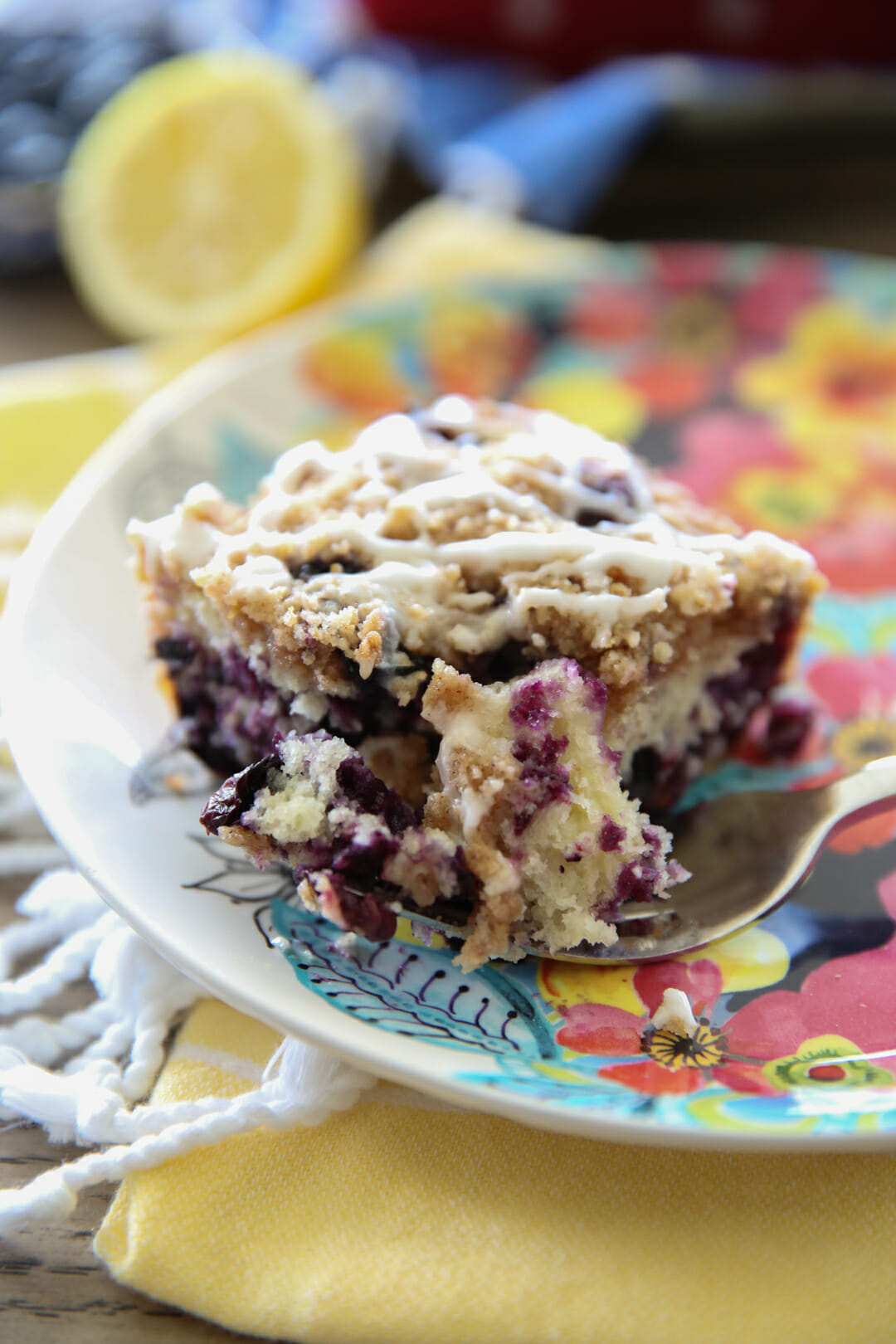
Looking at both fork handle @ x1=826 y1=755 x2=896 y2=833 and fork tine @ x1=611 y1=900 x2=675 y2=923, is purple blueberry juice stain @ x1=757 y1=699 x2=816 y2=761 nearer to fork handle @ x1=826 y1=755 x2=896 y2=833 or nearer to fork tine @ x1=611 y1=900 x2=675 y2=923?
fork handle @ x1=826 y1=755 x2=896 y2=833

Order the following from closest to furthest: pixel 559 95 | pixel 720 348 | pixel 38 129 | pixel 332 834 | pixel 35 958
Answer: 1. pixel 332 834
2. pixel 35 958
3. pixel 720 348
4. pixel 38 129
5. pixel 559 95

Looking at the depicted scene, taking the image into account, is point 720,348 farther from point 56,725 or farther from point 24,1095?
point 24,1095

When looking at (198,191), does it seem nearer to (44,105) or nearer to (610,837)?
(44,105)

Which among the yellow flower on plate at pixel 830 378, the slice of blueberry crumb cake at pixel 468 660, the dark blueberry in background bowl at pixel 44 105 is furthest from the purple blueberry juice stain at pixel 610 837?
the dark blueberry in background bowl at pixel 44 105

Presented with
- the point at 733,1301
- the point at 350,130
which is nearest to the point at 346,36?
the point at 350,130

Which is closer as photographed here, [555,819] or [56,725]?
[555,819]

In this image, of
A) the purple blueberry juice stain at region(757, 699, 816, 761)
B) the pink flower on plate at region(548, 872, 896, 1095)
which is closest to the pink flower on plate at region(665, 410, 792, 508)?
the purple blueberry juice stain at region(757, 699, 816, 761)

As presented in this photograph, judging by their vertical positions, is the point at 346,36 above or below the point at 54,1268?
above
